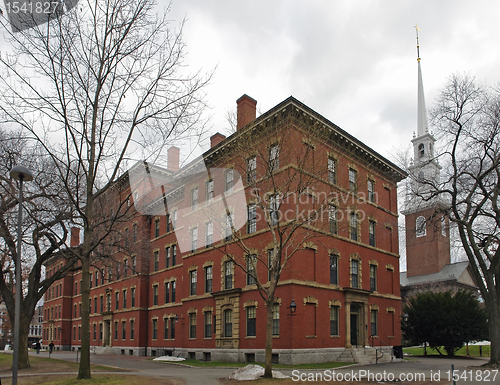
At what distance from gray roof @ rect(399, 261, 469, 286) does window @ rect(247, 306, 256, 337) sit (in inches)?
1887

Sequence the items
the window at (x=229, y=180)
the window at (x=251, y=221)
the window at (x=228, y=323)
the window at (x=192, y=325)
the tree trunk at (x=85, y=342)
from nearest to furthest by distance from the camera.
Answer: the tree trunk at (x=85, y=342), the window at (x=251, y=221), the window at (x=228, y=323), the window at (x=229, y=180), the window at (x=192, y=325)

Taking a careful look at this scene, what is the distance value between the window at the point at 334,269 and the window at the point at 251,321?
17.0ft

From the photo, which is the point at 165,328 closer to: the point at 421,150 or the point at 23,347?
the point at 23,347

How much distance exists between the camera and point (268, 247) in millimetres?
26266

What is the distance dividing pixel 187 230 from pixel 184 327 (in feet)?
25.0

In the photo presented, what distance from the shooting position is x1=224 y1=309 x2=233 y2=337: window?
2922 centimetres

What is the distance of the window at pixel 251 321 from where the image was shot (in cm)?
2706

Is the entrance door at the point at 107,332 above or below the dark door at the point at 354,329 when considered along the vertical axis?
below

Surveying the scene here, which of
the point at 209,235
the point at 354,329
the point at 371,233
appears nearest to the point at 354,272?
the point at 354,329

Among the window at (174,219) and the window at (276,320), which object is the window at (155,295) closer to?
the window at (174,219)

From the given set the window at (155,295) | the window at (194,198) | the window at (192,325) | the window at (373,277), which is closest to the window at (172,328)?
the window at (155,295)

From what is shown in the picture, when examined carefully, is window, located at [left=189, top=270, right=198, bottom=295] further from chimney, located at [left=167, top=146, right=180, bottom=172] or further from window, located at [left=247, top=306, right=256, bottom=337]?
chimney, located at [left=167, top=146, right=180, bottom=172]

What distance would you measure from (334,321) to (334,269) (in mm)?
3115

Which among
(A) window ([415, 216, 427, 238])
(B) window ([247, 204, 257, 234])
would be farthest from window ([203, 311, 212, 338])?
(A) window ([415, 216, 427, 238])
